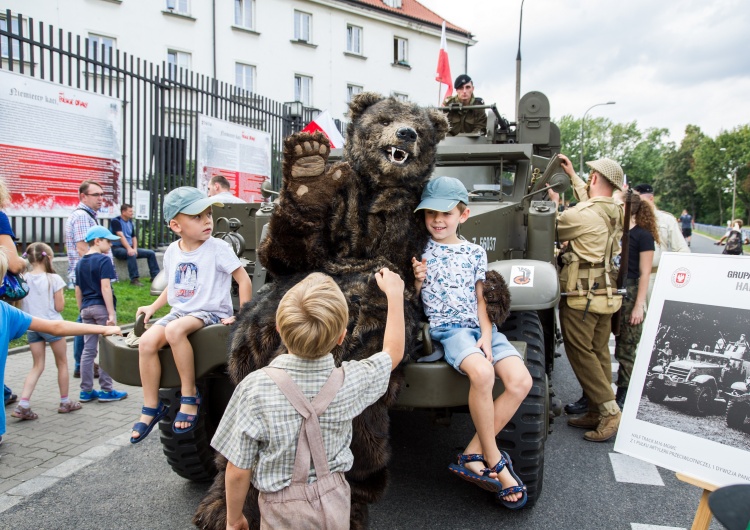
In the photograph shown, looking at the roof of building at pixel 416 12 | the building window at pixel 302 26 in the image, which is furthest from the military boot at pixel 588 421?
the roof of building at pixel 416 12

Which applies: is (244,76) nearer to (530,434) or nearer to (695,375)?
(530,434)

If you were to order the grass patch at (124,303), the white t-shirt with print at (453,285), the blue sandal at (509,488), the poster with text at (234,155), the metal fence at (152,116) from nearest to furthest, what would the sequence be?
the blue sandal at (509,488) < the white t-shirt with print at (453,285) < the grass patch at (124,303) < the metal fence at (152,116) < the poster with text at (234,155)

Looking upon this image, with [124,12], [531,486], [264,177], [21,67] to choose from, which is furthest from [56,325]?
[124,12]

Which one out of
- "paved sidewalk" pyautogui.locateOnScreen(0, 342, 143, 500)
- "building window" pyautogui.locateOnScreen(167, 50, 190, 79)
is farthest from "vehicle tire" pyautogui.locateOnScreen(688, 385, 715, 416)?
"building window" pyautogui.locateOnScreen(167, 50, 190, 79)

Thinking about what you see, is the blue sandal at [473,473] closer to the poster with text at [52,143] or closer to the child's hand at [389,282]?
the child's hand at [389,282]

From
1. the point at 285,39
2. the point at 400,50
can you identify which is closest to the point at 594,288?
the point at 285,39

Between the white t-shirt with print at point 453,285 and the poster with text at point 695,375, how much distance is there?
777mm

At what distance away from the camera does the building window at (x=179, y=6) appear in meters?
24.0

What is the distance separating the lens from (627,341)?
4938mm

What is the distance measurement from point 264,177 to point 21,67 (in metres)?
5.10

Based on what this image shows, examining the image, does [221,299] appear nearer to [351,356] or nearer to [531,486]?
[351,356]

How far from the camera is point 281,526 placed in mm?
2092

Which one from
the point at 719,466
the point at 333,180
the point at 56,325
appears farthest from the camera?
the point at 56,325

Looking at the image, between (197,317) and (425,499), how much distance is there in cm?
156
